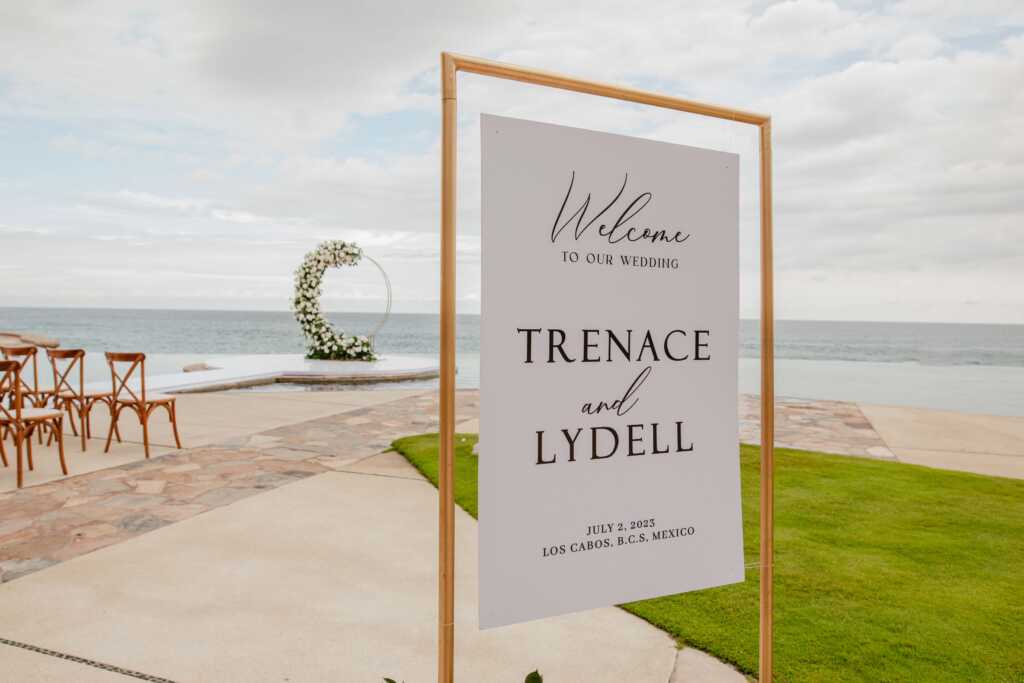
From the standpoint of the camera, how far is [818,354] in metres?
32.8

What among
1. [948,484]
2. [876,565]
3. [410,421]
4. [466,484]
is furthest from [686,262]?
[410,421]

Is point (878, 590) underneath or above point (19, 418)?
underneath

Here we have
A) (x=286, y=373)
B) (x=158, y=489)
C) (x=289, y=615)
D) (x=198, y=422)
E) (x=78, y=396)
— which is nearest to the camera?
(x=289, y=615)

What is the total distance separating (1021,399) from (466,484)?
1187 cm

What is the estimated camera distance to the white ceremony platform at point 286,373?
902 cm

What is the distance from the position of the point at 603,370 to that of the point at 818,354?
117ft

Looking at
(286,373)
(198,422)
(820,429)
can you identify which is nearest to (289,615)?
(198,422)

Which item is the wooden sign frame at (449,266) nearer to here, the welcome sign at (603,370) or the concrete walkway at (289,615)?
the welcome sign at (603,370)

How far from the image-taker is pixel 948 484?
421cm

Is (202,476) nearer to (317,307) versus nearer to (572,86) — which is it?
(572,86)

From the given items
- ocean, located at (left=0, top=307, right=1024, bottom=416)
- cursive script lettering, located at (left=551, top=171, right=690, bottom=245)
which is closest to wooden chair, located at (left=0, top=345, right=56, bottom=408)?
ocean, located at (left=0, top=307, right=1024, bottom=416)

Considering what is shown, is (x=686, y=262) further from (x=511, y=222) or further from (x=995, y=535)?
(x=995, y=535)

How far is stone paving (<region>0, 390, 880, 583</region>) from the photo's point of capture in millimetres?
3015

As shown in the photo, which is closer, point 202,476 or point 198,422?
point 202,476
